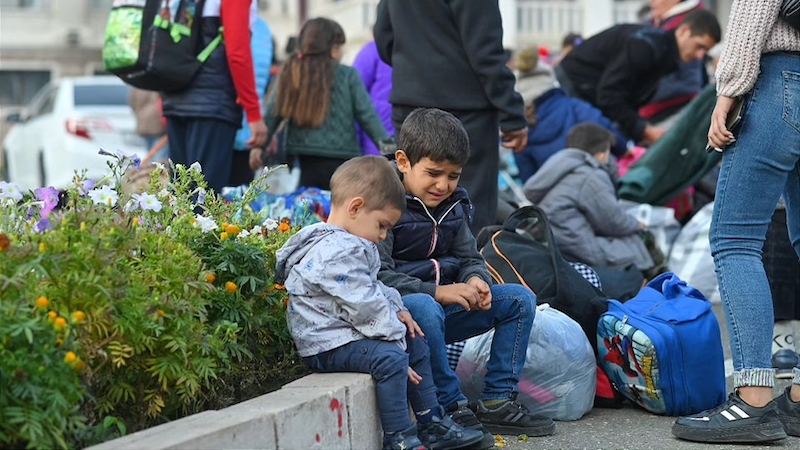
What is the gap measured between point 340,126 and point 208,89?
117cm

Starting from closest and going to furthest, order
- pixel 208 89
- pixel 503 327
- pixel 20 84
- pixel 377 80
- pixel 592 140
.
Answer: pixel 503 327 < pixel 208 89 < pixel 592 140 < pixel 377 80 < pixel 20 84

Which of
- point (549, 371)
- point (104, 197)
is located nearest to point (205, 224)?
point (104, 197)

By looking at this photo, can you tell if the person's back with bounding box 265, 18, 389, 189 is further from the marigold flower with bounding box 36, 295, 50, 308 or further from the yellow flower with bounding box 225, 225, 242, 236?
the marigold flower with bounding box 36, 295, 50, 308

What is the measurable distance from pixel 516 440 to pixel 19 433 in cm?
191

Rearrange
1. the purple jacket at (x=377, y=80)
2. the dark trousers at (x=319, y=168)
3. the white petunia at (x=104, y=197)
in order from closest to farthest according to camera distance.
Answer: the white petunia at (x=104, y=197)
the dark trousers at (x=319, y=168)
the purple jacket at (x=377, y=80)

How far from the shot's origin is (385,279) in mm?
4352

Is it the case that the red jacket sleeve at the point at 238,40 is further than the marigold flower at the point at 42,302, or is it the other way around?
the red jacket sleeve at the point at 238,40

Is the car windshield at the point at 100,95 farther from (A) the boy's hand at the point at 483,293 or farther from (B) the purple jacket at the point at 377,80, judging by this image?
(A) the boy's hand at the point at 483,293

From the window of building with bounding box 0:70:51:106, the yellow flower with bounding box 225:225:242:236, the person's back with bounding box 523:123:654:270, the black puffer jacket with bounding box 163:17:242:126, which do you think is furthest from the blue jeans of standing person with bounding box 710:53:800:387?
the window of building with bounding box 0:70:51:106

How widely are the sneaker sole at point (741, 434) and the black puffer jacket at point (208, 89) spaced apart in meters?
3.26

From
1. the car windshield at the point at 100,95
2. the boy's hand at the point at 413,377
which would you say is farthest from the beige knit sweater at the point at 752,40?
the car windshield at the point at 100,95

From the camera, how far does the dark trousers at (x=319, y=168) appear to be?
7.66 meters

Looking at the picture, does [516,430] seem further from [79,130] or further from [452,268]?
[79,130]

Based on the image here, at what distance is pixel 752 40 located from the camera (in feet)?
13.9
